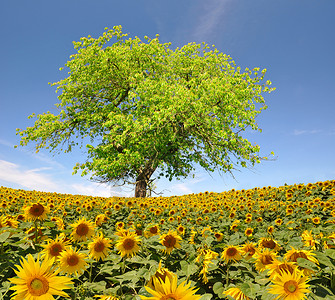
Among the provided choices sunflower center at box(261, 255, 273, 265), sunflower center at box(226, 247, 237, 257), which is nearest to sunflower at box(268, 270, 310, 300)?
sunflower center at box(261, 255, 273, 265)

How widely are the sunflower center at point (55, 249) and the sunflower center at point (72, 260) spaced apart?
23 centimetres

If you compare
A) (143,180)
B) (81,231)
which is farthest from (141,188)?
(81,231)

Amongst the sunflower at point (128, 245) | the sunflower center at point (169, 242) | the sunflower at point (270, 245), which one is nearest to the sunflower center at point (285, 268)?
the sunflower at point (270, 245)

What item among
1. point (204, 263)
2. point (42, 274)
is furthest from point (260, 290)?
point (42, 274)

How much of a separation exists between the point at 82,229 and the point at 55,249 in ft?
1.75

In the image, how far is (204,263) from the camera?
261 centimetres

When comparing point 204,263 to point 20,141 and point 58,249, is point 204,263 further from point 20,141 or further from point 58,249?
point 20,141

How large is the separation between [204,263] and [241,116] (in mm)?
16182

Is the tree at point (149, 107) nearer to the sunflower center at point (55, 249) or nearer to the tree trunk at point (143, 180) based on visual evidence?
the tree trunk at point (143, 180)

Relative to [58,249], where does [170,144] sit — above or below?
above

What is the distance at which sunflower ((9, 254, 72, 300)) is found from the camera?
5.26 ft

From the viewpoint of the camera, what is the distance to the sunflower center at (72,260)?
7.75 ft

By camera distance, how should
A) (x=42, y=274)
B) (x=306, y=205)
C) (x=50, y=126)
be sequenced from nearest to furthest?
(x=42, y=274) → (x=306, y=205) → (x=50, y=126)

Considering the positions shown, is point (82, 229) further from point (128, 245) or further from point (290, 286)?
point (290, 286)
